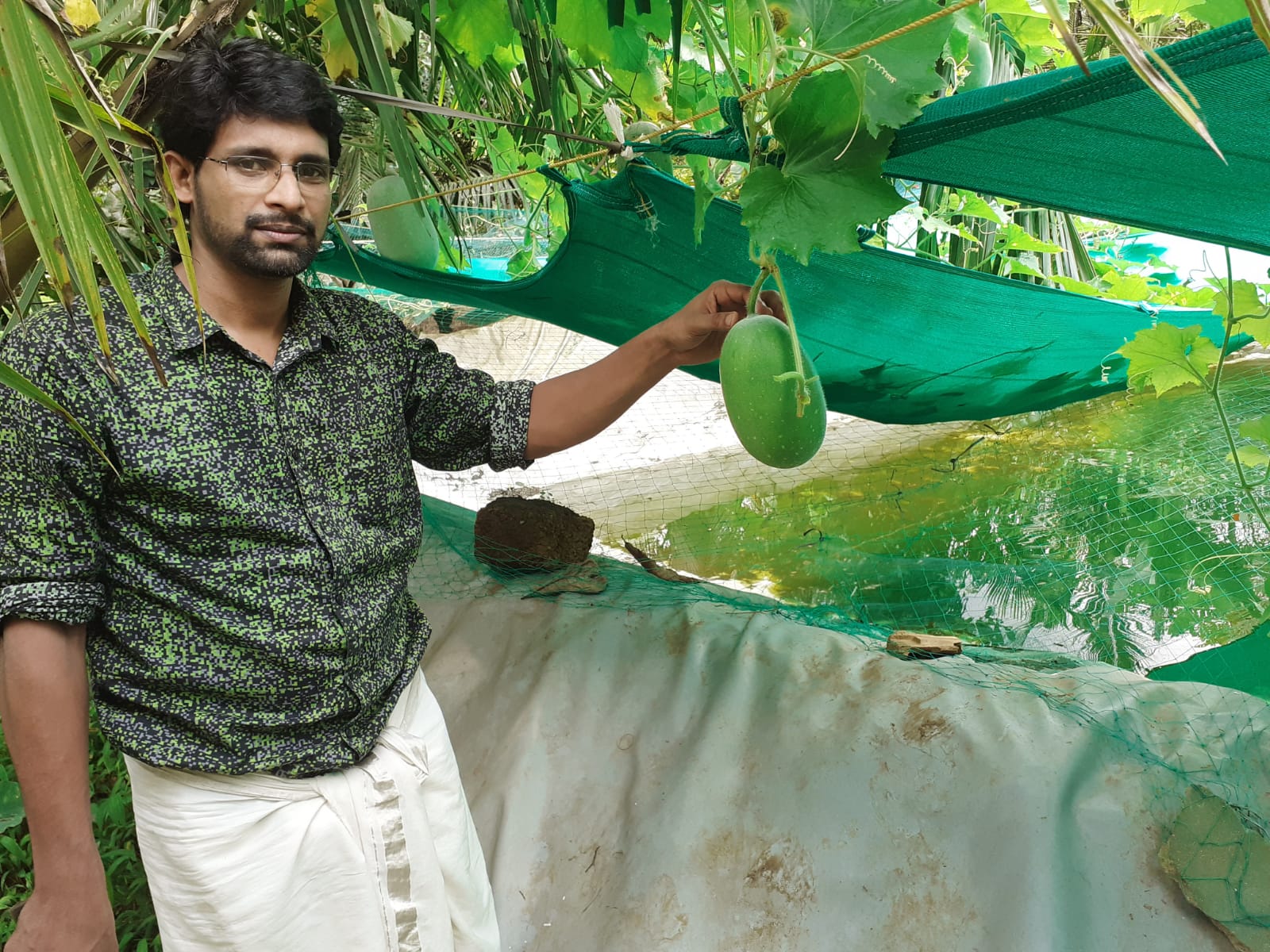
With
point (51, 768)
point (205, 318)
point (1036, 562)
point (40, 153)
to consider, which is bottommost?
point (1036, 562)

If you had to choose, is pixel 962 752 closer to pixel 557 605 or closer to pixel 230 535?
pixel 557 605

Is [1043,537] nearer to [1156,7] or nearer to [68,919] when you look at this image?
[1156,7]

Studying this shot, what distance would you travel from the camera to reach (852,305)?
5.32 ft

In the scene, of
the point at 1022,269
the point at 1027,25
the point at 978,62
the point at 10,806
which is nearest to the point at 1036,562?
the point at 978,62

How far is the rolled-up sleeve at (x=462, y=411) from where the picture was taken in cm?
131

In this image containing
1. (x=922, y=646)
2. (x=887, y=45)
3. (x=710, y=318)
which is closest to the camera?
(x=887, y=45)

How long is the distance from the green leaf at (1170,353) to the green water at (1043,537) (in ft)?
1.40

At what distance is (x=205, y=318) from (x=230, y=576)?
10.6 inches

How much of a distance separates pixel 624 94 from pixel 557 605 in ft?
3.44

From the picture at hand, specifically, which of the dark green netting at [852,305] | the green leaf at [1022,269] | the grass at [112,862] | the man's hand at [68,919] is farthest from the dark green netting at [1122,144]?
the green leaf at [1022,269]

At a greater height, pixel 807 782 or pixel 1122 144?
pixel 1122 144

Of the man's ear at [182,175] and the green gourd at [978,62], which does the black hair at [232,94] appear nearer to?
the man's ear at [182,175]

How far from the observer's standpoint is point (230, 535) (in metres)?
1.07

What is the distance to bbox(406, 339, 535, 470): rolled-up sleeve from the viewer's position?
1.31 metres
